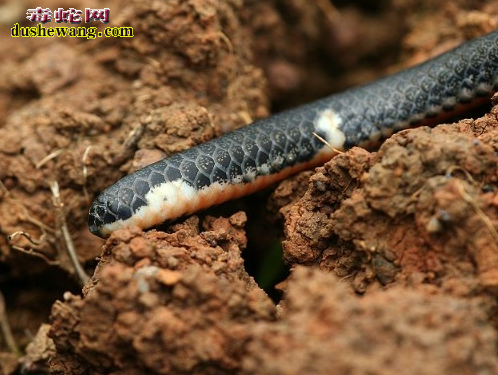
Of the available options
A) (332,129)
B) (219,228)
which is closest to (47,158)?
(219,228)

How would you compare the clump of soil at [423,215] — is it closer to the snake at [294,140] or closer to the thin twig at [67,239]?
the snake at [294,140]

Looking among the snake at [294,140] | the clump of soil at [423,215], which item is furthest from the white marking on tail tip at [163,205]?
the clump of soil at [423,215]

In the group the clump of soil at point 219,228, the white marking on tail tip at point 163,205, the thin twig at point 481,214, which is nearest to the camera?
the clump of soil at point 219,228

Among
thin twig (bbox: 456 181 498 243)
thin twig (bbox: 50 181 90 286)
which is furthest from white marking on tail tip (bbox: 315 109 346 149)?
thin twig (bbox: 50 181 90 286)

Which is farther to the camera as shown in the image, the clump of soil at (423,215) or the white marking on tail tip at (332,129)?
the white marking on tail tip at (332,129)

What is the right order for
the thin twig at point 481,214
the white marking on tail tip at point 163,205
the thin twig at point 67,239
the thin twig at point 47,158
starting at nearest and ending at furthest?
the thin twig at point 481,214
the white marking on tail tip at point 163,205
the thin twig at point 67,239
the thin twig at point 47,158

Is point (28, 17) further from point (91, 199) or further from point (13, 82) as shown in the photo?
point (91, 199)

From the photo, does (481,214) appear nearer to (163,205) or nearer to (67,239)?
(163,205)

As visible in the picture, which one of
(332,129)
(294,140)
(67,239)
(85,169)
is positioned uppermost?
(332,129)

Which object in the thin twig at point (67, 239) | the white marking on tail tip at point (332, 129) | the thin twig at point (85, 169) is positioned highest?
the white marking on tail tip at point (332, 129)
